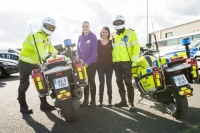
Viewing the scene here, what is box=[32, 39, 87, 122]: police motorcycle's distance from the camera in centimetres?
298

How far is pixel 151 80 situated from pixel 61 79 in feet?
5.22

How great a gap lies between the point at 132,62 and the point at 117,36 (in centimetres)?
72

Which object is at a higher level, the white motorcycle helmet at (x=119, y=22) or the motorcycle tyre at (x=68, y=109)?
the white motorcycle helmet at (x=119, y=22)

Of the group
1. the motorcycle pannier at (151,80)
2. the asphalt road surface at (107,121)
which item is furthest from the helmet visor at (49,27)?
the motorcycle pannier at (151,80)

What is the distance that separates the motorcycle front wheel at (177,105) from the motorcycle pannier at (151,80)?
0.27 m

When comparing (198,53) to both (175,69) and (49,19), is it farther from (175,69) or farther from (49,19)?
(49,19)

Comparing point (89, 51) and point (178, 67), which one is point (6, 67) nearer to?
point (89, 51)

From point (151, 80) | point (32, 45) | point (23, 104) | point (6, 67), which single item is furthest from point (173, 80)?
point (6, 67)

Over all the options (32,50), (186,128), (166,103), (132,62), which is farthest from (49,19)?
(186,128)

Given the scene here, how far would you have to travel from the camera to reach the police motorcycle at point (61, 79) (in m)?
2.98

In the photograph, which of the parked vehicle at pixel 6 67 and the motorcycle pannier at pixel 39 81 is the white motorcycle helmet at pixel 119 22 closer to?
the motorcycle pannier at pixel 39 81

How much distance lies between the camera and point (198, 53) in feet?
23.4

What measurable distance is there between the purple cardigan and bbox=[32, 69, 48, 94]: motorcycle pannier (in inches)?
54.2

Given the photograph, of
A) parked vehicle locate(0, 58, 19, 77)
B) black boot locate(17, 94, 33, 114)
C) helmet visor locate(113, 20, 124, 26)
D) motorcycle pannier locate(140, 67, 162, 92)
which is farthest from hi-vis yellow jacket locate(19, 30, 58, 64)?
parked vehicle locate(0, 58, 19, 77)
